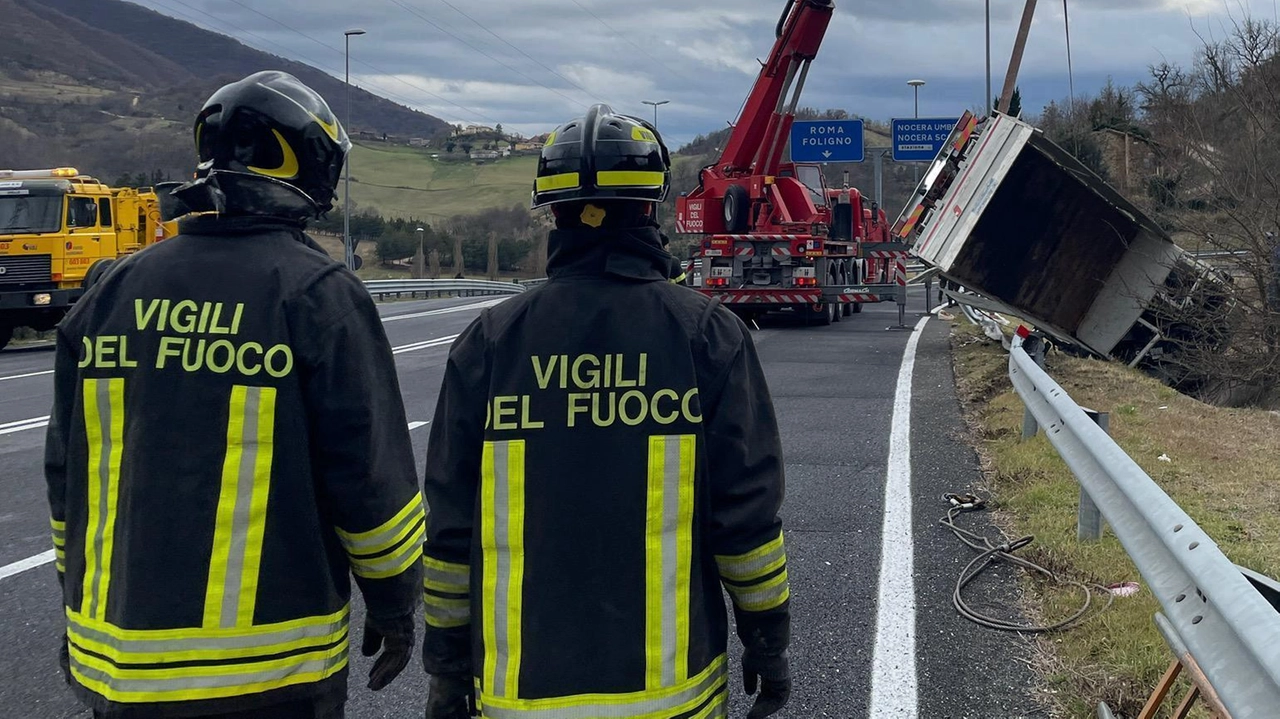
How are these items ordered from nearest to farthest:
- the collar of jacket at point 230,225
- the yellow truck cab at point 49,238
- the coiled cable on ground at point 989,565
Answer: the collar of jacket at point 230,225, the coiled cable on ground at point 989,565, the yellow truck cab at point 49,238

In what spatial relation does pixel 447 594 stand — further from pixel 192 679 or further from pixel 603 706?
pixel 192 679

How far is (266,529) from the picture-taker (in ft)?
7.67

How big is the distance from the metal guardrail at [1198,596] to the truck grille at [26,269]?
19.5 meters

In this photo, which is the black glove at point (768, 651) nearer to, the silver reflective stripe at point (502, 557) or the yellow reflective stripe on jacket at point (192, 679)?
the silver reflective stripe at point (502, 557)

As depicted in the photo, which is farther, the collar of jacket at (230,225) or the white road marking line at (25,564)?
the white road marking line at (25,564)

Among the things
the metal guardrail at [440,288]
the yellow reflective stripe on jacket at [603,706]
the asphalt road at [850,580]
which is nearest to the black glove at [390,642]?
the yellow reflective stripe on jacket at [603,706]

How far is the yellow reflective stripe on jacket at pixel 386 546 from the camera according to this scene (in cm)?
247

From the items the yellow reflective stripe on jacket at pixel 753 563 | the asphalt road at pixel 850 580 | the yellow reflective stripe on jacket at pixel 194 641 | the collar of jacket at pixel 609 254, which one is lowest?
the asphalt road at pixel 850 580

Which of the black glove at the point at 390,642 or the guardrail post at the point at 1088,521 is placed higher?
the black glove at the point at 390,642

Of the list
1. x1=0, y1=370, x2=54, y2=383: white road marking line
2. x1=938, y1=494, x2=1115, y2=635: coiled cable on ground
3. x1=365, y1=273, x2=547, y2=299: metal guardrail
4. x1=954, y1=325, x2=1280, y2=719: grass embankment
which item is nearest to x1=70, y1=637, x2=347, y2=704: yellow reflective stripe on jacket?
x1=954, y1=325, x2=1280, y2=719: grass embankment

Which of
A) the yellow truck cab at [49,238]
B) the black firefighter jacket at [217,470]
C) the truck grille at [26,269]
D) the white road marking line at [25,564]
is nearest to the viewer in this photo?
the black firefighter jacket at [217,470]

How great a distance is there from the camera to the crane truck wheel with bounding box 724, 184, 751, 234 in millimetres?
18953

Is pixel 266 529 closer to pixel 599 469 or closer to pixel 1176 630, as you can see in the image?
pixel 599 469

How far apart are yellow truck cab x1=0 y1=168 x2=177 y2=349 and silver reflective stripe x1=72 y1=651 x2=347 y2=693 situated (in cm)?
1863
